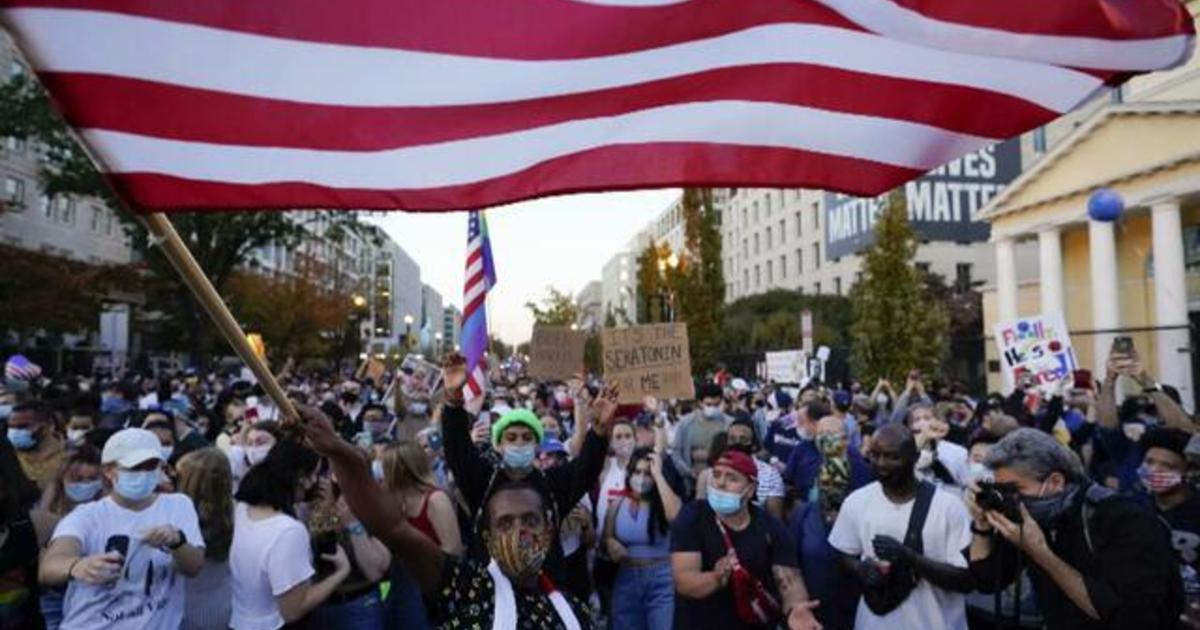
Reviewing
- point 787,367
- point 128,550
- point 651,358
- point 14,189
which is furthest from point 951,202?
point 128,550

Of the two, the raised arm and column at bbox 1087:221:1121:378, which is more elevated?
column at bbox 1087:221:1121:378

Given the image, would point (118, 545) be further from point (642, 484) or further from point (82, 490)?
point (642, 484)

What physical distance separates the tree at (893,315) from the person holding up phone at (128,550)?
993 inches

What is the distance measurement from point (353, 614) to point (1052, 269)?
31348 millimetres

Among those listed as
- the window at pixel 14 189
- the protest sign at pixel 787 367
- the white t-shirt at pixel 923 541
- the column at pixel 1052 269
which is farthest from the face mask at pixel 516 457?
the window at pixel 14 189

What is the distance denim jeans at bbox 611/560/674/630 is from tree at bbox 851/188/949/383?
890 inches

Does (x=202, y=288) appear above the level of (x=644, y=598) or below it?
above

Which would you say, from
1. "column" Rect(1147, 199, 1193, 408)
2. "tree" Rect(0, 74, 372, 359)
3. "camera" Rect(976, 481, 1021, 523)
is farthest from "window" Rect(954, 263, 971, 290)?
"camera" Rect(976, 481, 1021, 523)

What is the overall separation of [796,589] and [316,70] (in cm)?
330

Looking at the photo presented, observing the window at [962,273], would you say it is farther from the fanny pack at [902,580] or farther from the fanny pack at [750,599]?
the fanny pack at [750,599]

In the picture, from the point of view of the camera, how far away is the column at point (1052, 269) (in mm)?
30641

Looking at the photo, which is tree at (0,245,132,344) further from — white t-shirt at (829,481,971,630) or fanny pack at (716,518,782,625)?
white t-shirt at (829,481,971,630)

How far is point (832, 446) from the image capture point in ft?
21.7

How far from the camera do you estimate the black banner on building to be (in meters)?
60.7
